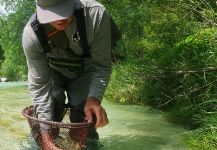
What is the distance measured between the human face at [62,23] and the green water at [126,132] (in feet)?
5.73

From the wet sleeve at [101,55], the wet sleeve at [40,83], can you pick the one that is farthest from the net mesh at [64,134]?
the wet sleeve at [101,55]

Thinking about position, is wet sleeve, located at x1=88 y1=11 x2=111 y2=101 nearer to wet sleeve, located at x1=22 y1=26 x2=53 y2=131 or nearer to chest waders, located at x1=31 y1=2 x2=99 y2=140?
chest waders, located at x1=31 y1=2 x2=99 y2=140

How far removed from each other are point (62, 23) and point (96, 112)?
0.75m

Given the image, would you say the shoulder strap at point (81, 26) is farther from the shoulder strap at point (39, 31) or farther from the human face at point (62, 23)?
the shoulder strap at point (39, 31)

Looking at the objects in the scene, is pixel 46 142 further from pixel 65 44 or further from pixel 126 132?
pixel 126 132

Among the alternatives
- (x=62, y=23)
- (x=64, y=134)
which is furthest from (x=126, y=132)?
(x=62, y=23)

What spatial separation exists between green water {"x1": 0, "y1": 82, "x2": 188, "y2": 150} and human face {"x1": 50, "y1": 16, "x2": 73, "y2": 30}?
68.7 inches

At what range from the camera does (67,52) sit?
12.4 ft

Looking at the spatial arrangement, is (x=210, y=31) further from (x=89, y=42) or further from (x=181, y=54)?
(x=89, y=42)

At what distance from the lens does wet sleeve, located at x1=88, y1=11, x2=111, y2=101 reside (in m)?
3.47

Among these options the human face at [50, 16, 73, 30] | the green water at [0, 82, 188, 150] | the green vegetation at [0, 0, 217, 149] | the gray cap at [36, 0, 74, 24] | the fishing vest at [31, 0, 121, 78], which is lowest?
the green water at [0, 82, 188, 150]

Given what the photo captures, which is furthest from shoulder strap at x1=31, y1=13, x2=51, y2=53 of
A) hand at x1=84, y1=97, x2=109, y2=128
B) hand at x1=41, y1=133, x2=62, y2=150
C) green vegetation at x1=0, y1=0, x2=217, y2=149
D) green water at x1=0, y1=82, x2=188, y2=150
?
green vegetation at x1=0, y1=0, x2=217, y2=149

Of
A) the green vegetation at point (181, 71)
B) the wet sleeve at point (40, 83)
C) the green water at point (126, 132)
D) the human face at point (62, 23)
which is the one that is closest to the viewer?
the human face at point (62, 23)

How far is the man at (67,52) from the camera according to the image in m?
3.26
